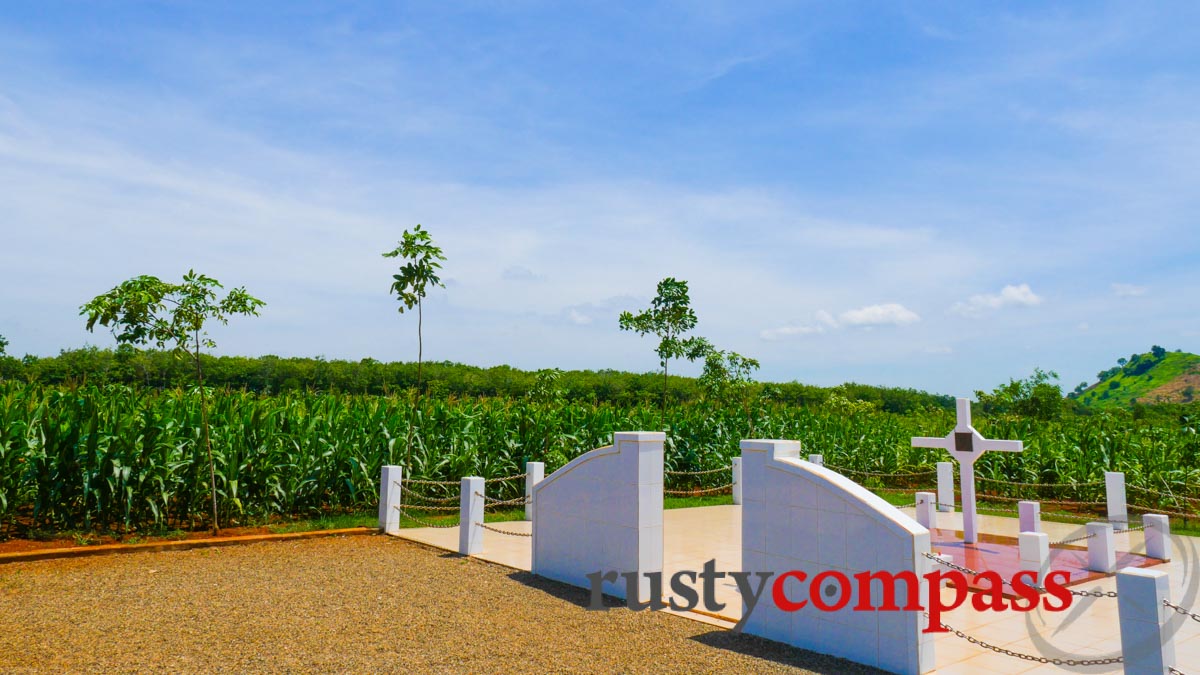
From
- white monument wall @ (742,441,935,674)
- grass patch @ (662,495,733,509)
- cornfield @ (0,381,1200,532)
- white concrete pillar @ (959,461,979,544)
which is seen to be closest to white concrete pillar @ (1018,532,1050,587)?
white concrete pillar @ (959,461,979,544)

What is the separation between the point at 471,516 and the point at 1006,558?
6435 millimetres

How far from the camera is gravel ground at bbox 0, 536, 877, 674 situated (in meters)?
5.02

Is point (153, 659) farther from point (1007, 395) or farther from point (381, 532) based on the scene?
point (1007, 395)

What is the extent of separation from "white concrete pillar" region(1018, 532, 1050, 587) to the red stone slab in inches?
12.1

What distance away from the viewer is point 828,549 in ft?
17.3

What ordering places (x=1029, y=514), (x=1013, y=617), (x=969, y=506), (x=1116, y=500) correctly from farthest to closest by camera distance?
(x=1116, y=500), (x=969, y=506), (x=1029, y=514), (x=1013, y=617)

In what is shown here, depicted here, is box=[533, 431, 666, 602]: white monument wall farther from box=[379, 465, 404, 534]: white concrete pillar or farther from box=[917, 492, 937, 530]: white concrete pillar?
box=[917, 492, 937, 530]: white concrete pillar

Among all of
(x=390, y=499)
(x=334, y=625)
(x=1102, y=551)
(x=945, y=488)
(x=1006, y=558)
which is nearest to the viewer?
(x=334, y=625)

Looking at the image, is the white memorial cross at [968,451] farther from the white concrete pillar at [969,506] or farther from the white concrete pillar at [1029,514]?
the white concrete pillar at [1029,514]

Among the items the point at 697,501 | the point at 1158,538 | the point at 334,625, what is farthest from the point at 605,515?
the point at 697,501

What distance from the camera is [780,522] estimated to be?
5.61 metres

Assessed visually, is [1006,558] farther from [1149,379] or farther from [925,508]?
[1149,379]

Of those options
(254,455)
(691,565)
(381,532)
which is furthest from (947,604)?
(254,455)

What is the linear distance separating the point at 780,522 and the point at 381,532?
6.95 metres
